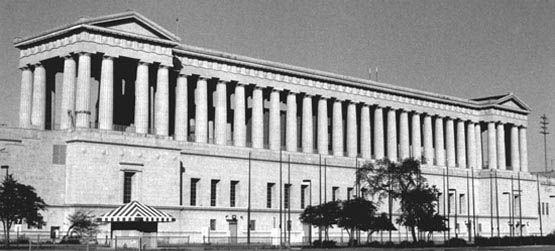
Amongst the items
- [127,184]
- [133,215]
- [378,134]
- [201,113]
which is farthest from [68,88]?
[378,134]

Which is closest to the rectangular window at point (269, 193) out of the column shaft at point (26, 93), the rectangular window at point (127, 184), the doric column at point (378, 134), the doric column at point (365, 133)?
the rectangular window at point (127, 184)

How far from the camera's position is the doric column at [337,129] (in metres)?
134

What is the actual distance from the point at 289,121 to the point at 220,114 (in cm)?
1435

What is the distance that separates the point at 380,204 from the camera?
12781 cm

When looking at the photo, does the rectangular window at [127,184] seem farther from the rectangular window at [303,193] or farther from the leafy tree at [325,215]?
the rectangular window at [303,193]

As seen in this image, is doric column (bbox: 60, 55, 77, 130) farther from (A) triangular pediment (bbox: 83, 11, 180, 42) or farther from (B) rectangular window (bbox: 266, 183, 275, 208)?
(B) rectangular window (bbox: 266, 183, 275, 208)

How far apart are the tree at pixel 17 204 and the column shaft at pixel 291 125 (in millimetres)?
52129

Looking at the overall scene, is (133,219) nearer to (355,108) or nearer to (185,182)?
(185,182)

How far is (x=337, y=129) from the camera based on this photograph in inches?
5330

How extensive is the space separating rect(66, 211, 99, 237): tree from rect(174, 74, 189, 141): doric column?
27801mm

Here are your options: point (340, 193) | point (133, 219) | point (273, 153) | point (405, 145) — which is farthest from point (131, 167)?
point (405, 145)

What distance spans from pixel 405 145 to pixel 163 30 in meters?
58.2

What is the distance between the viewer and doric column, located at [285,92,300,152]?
128 metres

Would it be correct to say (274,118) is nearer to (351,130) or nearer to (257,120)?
(257,120)
